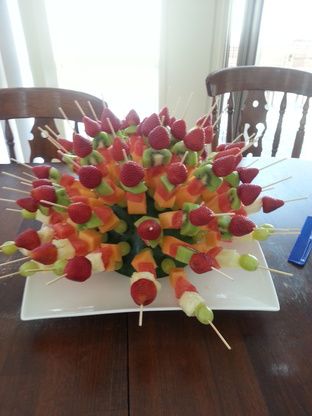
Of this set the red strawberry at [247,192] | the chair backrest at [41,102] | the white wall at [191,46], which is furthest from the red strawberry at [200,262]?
the white wall at [191,46]

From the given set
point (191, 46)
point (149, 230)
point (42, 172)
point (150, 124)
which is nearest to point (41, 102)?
point (42, 172)

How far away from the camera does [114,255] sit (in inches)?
17.9

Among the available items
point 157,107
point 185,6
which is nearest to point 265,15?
point 185,6

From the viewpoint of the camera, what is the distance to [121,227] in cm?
47

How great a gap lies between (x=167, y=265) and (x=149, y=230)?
0.10 metres

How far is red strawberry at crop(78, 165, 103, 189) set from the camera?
1.34 ft

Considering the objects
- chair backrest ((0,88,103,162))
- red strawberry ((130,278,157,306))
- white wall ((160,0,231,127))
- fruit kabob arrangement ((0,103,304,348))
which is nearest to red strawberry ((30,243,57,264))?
fruit kabob arrangement ((0,103,304,348))

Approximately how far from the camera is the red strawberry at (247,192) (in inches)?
17.8

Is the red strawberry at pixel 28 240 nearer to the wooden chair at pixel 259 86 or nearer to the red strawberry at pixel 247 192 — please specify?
the red strawberry at pixel 247 192

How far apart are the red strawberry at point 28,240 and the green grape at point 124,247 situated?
4.5 inches

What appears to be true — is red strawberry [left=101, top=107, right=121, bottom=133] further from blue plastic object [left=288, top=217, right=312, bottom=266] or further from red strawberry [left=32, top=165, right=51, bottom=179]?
blue plastic object [left=288, top=217, right=312, bottom=266]

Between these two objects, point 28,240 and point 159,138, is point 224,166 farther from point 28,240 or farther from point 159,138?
point 28,240

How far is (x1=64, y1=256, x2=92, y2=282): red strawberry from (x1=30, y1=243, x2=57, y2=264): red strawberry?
0.09ft

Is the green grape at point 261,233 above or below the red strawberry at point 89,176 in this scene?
below
